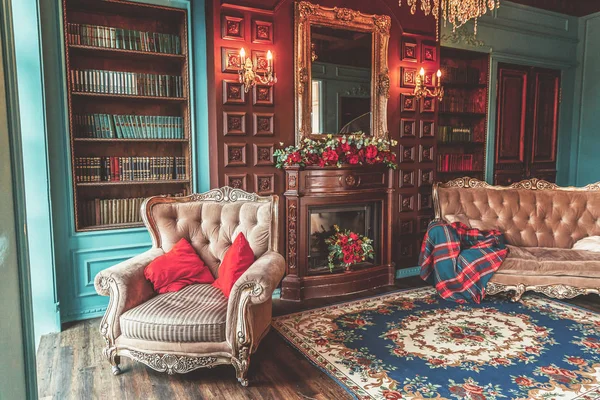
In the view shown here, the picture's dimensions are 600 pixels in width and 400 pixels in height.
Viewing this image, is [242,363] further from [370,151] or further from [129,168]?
[370,151]

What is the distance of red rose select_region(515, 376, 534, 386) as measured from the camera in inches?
96.6

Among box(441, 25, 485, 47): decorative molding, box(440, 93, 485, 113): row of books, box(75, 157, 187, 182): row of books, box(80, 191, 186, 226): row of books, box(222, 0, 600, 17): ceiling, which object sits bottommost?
box(80, 191, 186, 226): row of books

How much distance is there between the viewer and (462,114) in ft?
17.1

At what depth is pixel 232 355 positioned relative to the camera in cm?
242

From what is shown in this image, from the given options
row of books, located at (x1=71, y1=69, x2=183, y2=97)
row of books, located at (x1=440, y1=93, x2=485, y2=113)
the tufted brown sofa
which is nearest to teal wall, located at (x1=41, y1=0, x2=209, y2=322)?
row of books, located at (x1=71, y1=69, x2=183, y2=97)

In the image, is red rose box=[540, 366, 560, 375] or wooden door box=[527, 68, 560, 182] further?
wooden door box=[527, 68, 560, 182]

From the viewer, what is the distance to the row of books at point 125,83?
351 centimetres

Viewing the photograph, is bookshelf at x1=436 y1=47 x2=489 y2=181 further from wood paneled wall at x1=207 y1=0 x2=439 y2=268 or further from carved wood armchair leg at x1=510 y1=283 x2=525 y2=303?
carved wood armchair leg at x1=510 y1=283 x2=525 y2=303

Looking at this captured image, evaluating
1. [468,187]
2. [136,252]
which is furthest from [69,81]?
[468,187]

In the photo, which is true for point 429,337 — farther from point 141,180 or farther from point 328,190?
point 141,180

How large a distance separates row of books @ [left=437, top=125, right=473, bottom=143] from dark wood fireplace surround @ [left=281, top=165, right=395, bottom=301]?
4.79ft

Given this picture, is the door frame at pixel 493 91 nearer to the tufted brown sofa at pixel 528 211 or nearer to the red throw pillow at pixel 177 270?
the tufted brown sofa at pixel 528 211

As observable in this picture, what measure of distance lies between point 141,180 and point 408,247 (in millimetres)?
2808

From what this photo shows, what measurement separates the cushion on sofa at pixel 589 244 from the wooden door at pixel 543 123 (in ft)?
6.14
